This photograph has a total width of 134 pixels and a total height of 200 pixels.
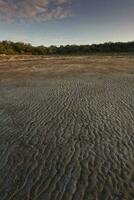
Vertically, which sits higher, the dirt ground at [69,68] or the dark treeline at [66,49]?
the dirt ground at [69,68]

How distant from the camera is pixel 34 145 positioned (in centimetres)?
690

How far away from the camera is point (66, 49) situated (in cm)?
7306

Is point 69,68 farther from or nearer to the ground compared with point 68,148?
nearer to the ground

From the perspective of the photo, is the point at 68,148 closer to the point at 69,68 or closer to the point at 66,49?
the point at 69,68

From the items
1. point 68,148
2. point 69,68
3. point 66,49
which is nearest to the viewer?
point 68,148

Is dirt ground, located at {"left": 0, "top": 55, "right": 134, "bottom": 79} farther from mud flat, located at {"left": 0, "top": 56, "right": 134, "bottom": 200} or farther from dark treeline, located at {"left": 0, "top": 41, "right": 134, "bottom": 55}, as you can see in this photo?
dark treeline, located at {"left": 0, "top": 41, "right": 134, "bottom": 55}

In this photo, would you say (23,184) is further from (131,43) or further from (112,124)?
(131,43)

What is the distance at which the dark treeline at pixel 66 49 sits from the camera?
6308cm

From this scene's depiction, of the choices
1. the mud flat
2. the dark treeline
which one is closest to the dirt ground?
the mud flat

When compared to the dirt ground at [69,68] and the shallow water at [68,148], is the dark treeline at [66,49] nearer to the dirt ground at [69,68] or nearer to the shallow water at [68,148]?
the dirt ground at [69,68]

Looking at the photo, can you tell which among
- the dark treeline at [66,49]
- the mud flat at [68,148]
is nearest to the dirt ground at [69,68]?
the mud flat at [68,148]

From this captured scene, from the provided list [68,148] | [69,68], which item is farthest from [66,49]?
[68,148]

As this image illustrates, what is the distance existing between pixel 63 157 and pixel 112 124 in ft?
8.75

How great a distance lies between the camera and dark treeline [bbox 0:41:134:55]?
63.1 meters
